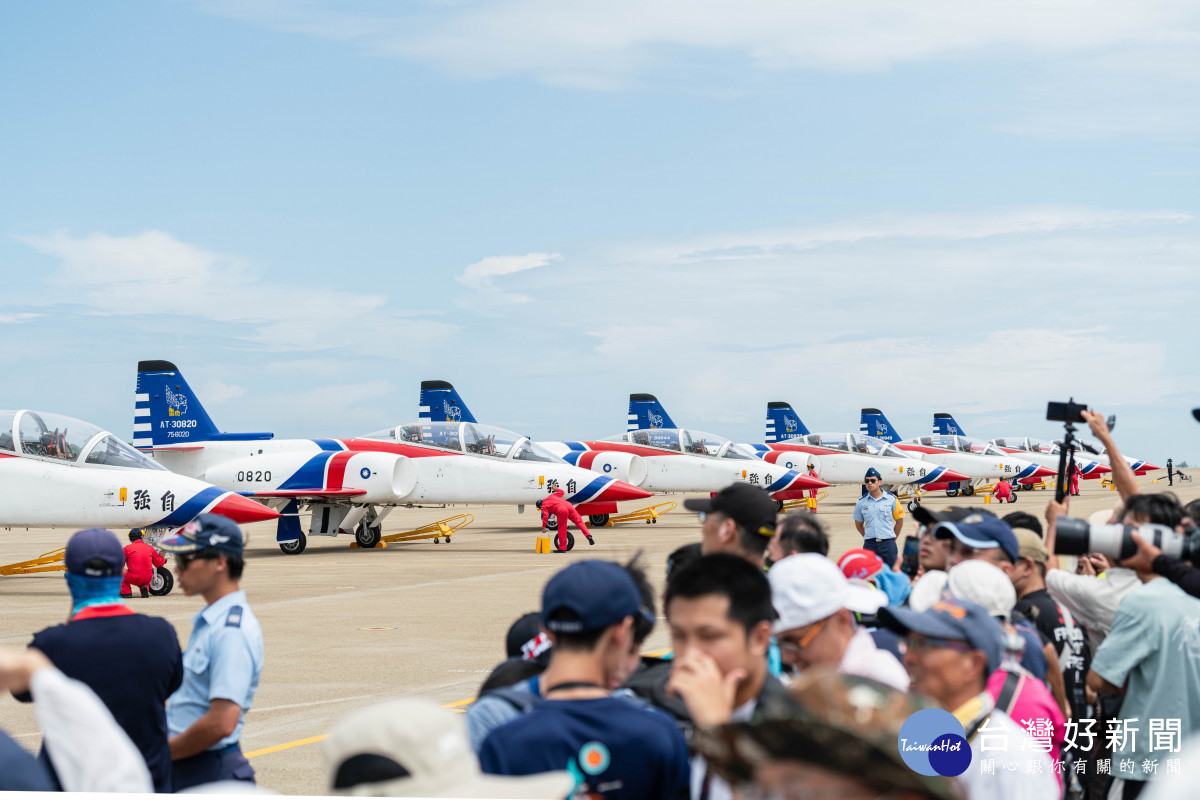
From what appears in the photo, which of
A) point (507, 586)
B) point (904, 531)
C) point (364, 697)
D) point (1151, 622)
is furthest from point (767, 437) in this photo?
point (1151, 622)

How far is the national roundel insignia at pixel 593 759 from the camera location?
262cm

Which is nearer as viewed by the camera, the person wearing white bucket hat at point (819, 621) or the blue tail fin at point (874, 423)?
the person wearing white bucket hat at point (819, 621)

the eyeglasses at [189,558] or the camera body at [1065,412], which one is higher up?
the camera body at [1065,412]

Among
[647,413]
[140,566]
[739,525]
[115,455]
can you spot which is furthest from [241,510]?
[647,413]

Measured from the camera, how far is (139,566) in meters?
15.6

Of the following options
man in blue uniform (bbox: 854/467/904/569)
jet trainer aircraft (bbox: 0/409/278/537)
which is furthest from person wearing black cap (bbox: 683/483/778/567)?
jet trainer aircraft (bbox: 0/409/278/537)

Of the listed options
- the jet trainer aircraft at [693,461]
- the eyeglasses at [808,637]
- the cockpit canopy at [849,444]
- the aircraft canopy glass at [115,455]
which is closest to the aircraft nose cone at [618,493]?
the jet trainer aircraft at [693,461]

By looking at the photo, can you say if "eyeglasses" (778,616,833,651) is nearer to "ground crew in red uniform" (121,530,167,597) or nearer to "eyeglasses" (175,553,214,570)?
"eyeglasses" (175,553,214,570)

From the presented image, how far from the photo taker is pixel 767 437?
5209 cm

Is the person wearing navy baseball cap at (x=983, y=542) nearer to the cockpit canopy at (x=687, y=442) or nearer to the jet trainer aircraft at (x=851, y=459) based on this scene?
the cockpit canopy at (x=687, y=442)

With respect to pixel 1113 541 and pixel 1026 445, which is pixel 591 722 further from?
pixel 1026 445

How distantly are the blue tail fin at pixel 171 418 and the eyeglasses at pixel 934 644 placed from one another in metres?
27.6

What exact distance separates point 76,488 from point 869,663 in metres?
15.9

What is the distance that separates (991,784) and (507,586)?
15.0m
